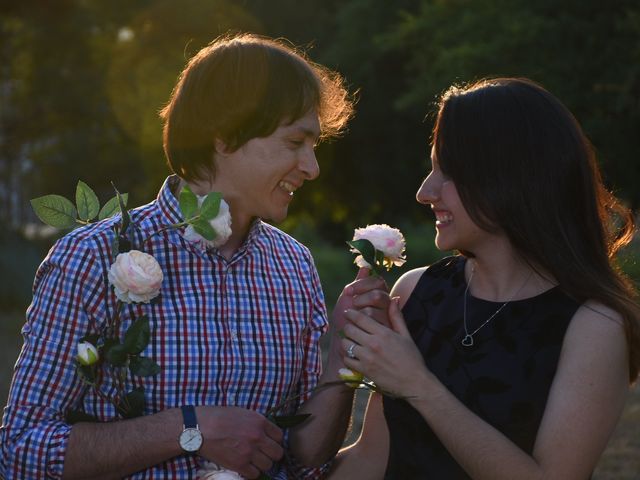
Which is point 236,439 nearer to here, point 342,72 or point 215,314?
point 215,314

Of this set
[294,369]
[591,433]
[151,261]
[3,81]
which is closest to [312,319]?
[294,369]

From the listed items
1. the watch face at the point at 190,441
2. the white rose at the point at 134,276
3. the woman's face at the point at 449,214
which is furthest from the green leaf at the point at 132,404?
the woman's face at the point at 449,214

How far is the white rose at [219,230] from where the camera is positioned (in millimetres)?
3098

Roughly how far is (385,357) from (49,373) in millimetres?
1027

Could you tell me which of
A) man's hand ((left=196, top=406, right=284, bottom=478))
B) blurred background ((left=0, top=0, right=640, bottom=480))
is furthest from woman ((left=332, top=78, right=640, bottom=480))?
blurred background ((left=0, top=0, right=640, bottom=480))

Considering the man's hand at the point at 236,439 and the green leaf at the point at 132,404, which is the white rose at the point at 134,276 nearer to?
the green leaf at the point at 132,404

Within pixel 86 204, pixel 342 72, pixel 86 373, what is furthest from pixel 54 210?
pixel 342 72

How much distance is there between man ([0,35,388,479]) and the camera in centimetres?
303

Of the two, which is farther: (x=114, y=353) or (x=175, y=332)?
(x=175, y=332)

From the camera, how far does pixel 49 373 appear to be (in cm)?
301

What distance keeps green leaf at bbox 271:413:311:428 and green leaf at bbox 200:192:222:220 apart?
2.28ft

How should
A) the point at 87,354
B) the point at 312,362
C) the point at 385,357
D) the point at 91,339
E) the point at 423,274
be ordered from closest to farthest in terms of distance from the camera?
the point at 87,354
the point at 91,339
the point at 385,357
the point at 312,362
the point at 423,274

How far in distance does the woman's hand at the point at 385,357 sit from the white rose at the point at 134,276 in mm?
652

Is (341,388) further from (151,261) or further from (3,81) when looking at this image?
(3,81)
